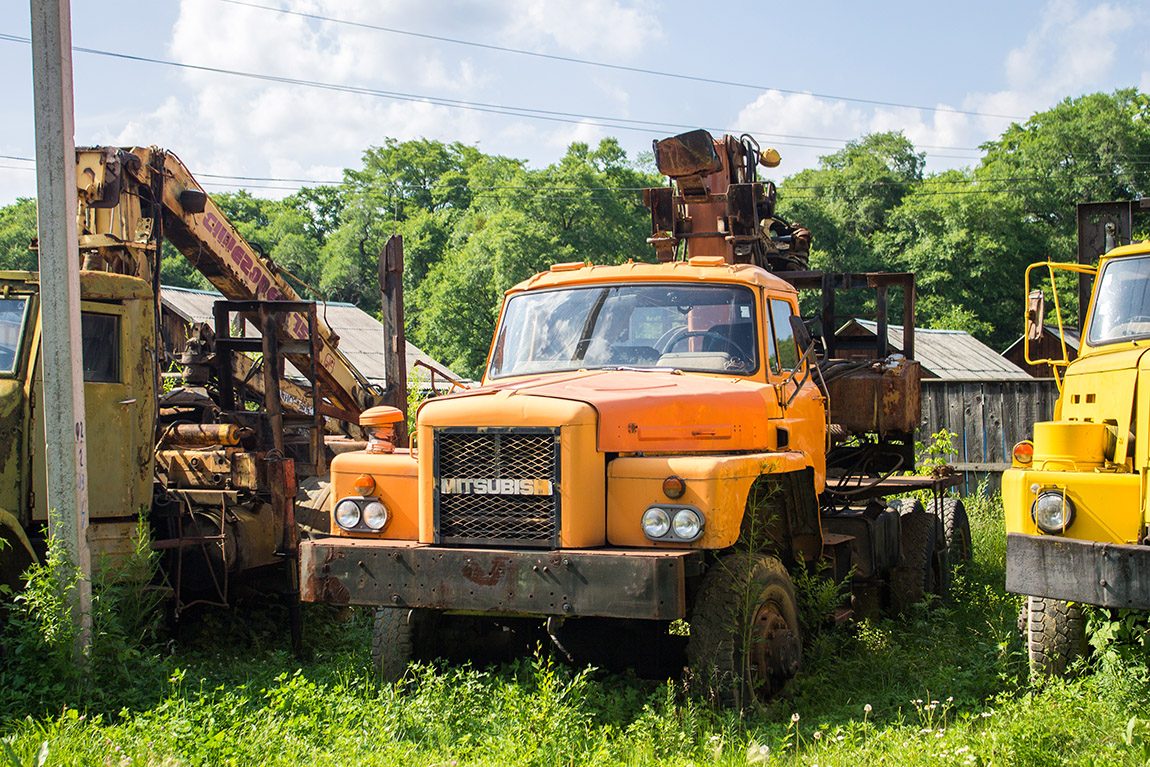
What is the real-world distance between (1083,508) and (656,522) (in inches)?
90.3

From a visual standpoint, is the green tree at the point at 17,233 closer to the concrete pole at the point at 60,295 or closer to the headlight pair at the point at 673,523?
the concrete pole at the point at 60,295

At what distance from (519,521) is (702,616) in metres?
1.10

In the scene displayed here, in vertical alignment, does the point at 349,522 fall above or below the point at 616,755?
above

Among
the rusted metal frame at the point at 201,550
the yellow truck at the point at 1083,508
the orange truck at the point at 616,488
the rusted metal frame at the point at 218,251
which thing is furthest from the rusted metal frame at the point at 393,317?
the yellow truck at the point at 1083,508

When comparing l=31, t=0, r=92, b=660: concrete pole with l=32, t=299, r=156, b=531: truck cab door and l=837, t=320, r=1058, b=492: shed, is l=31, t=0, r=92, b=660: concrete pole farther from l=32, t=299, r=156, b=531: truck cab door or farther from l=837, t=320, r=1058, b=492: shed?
l=837, t=320, r=1058, b=492: shed

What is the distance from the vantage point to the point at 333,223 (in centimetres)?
7412

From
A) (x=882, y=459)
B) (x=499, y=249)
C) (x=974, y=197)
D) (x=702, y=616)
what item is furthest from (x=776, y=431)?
(x=974, y=197)

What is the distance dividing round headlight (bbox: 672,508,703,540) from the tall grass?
2.73ft

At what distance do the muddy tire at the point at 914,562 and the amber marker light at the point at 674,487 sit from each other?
15.4 feet

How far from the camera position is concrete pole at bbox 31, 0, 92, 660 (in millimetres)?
6324

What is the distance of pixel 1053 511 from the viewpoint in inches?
224

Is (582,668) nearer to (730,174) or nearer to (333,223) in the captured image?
(730,174)

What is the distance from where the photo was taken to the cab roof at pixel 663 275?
7008 millimetres

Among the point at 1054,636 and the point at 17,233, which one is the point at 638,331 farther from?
the point at 17,233
